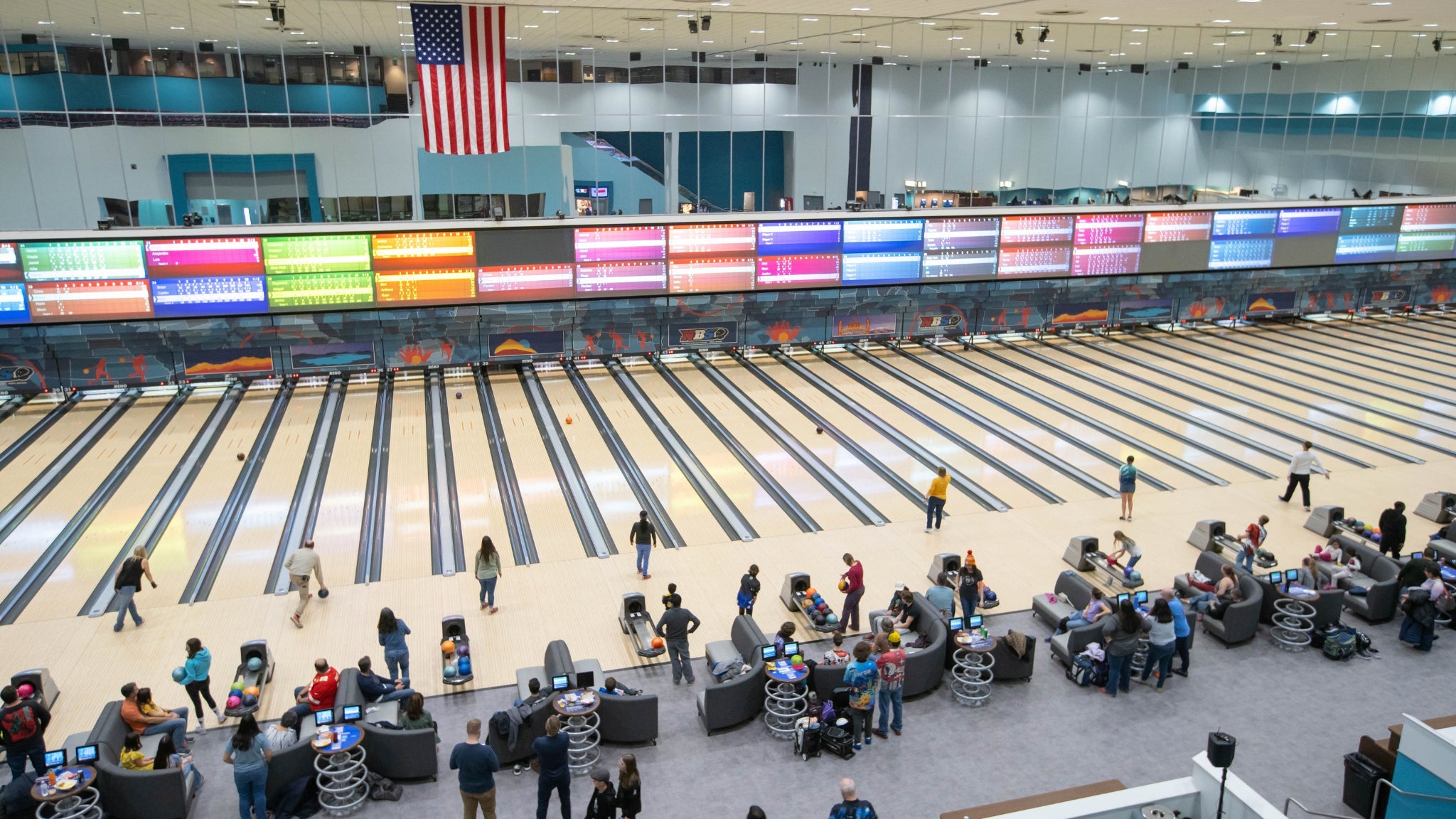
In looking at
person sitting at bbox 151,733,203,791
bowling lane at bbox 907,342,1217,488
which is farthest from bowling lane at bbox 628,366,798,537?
person sitting at bbox 151,733,203,791

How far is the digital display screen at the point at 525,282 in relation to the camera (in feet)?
68.4

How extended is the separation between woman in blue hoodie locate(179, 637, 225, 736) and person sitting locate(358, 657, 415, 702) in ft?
4.87

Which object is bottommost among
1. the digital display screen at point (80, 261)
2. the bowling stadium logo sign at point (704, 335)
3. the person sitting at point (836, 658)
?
the person sitting at point (836, 658)

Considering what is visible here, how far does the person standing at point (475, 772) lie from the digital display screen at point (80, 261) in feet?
48.5

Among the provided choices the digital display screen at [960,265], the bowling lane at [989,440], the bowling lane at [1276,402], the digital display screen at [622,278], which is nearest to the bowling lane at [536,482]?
the digital display screen at [622,278]

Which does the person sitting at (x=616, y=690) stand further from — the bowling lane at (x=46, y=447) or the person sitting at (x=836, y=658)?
the bowling lane at (x=46, y=447)

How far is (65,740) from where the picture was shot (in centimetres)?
924

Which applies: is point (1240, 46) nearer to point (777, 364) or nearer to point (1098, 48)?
point (1098, 48)

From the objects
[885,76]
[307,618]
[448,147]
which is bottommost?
[307,618]

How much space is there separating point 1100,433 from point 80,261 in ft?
60.2

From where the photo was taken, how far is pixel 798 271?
75.3 feet

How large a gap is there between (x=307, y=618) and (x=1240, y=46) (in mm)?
23950

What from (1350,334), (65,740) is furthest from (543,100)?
(1350,334)

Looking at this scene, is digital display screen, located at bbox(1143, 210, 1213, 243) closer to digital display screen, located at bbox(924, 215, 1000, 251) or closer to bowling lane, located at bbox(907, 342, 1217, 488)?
Result: digital display screen, located at bbox(924, 215, 1000, 251)
